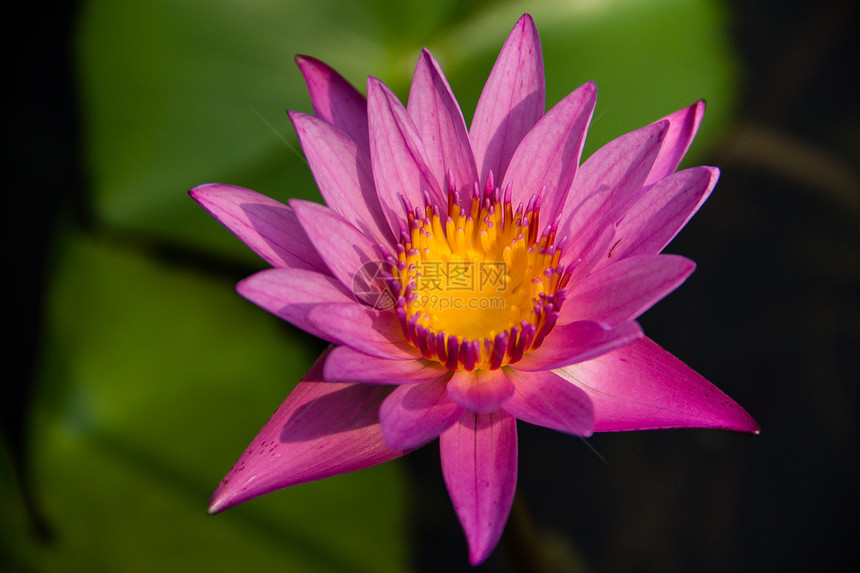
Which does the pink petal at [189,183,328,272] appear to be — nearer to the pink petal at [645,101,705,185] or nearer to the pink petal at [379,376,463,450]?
the pink petal at [379,376,463,450]

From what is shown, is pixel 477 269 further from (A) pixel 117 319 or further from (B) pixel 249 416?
(A) pixel 117 319

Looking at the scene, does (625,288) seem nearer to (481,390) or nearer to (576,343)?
(576,343)

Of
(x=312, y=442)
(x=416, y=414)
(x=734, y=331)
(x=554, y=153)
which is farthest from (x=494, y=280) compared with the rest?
(x=734, y=331)

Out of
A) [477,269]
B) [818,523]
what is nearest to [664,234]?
[477,269]

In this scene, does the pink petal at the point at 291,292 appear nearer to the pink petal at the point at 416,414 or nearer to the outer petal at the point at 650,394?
the pink petal at the point at 416,414

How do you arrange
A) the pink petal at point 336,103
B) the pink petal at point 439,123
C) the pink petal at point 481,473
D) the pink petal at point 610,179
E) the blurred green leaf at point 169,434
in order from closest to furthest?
the pink petal at point 481,473 < the pink petal at point 610,179 < the pink petal at point 439,123 < the pink petal at point 336,103 < the blurred green leaf at point 169,434

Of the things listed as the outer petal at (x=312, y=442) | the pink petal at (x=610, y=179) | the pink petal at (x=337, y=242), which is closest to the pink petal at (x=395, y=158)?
the pink petal at (x=337, y=242)
